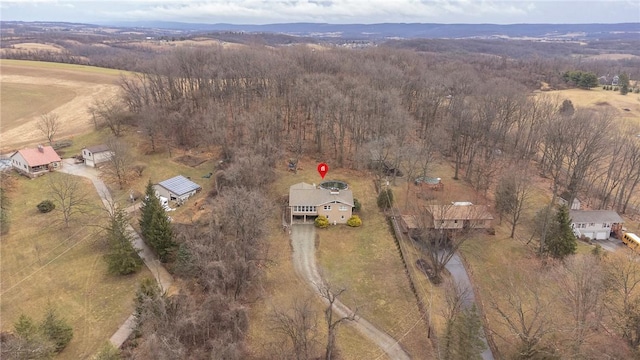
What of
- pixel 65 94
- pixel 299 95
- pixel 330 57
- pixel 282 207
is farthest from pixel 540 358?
pixel 65 94

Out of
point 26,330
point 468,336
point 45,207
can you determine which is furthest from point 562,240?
point 45,207

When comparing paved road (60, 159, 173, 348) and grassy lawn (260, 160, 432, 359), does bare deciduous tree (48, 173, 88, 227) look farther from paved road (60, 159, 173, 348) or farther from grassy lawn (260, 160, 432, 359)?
grassy lawn (260, 160, 432, 359)

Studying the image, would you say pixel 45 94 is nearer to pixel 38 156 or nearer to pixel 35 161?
pixel 38 156

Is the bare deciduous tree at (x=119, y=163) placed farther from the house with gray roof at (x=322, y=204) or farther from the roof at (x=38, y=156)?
the house with gray roof at (x=322, y=204)

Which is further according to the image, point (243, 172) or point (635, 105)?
point (635, 105)

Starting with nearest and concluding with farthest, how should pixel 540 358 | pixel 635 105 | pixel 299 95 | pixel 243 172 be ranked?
pixel 540 358
pixel 243 172
pixel 299 95
pixel 635 105

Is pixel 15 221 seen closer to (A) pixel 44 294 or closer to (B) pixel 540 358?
(A) pixel 44 294

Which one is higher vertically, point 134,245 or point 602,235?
point 602,235
